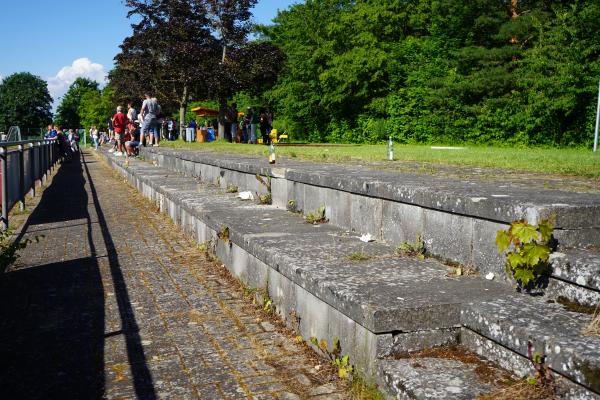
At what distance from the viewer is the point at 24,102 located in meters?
119

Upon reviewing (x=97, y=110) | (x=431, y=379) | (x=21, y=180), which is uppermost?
(x=97, y=110)

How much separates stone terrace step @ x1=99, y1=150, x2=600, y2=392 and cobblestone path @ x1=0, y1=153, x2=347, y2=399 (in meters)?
0.31

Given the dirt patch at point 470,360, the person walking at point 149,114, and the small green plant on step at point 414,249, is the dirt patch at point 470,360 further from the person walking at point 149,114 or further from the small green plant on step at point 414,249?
the person walking at point 149,114

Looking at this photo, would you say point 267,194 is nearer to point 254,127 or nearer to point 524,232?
point 524,232

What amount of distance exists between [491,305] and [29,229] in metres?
7.75

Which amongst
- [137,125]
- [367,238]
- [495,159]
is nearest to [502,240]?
[367,238]

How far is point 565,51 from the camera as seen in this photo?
26516 mm

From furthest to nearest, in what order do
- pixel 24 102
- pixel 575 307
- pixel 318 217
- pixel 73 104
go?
pixel 73 104, pixel 24 102, pixel 318 217, pixel 575 307

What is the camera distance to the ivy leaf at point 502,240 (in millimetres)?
2928

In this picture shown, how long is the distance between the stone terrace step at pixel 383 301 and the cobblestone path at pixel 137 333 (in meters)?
0.31

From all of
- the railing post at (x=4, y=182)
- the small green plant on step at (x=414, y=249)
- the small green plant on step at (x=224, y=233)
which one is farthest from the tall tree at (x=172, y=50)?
the small green plant on step at (x=414, y=249)

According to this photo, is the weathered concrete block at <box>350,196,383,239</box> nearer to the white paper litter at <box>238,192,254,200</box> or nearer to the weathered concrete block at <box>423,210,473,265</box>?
the weathered concrete block at <box>423,210,473,265</box>

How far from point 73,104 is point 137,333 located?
472 ft

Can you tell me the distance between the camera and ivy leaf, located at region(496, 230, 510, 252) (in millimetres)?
2928
